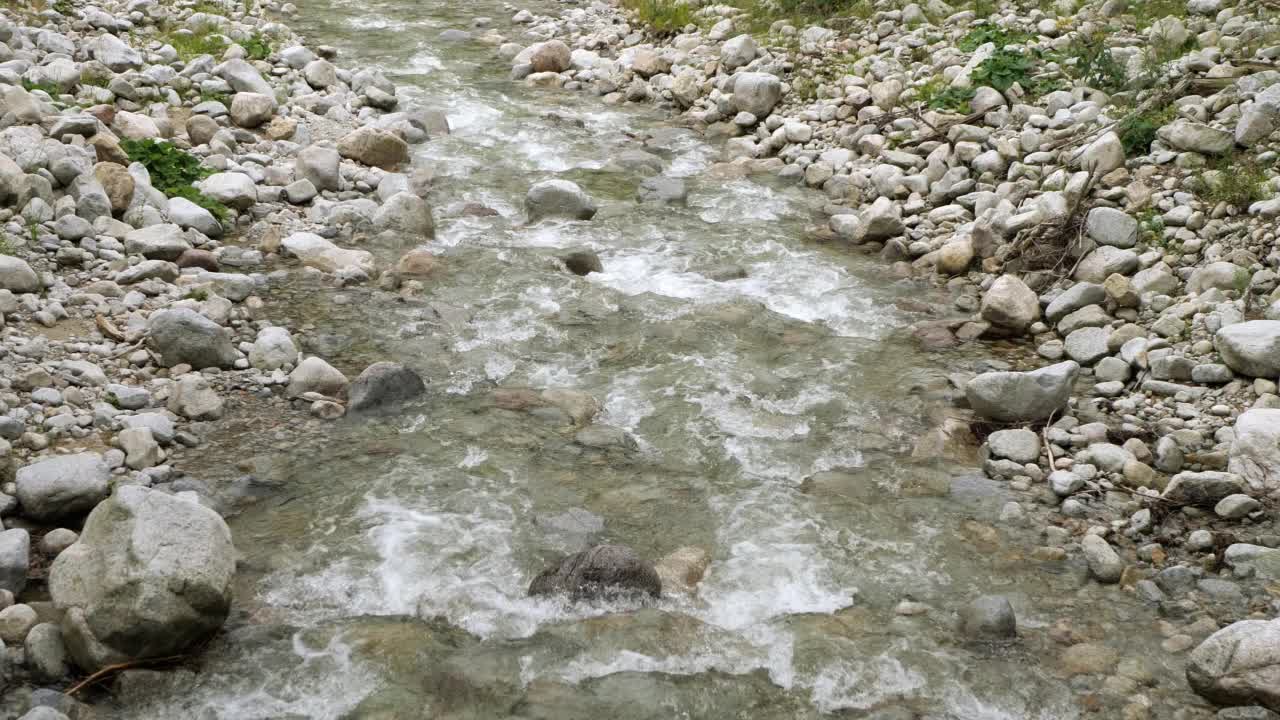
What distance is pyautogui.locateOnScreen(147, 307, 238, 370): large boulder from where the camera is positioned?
6496 mm

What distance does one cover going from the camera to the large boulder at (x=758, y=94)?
11.8 metres

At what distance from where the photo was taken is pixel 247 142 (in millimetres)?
10094

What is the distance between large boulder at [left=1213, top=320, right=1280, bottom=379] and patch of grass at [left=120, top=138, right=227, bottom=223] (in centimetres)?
708

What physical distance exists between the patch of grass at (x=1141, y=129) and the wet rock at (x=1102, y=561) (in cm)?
431

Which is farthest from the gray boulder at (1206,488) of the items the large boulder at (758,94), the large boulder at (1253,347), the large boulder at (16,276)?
the large boulder at (758,94)

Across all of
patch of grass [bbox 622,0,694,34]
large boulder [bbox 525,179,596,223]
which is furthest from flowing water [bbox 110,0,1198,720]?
patch of grass [bbox 622,0,694,34]

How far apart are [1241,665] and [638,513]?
110 inches

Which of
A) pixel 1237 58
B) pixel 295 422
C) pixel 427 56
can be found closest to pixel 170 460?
pixel 295 422

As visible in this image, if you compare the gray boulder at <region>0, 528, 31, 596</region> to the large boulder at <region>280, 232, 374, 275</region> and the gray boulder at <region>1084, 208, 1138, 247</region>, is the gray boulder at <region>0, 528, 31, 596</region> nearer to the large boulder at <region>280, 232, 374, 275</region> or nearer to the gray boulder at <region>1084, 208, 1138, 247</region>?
the large boulder at <region>280, 232, 374, 275</region>

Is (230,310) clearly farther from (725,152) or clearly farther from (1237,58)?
(1237,58)

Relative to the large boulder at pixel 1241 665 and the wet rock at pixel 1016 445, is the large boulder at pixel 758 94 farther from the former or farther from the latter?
the large boulder at pixel 1241 665

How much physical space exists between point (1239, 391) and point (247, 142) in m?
8.28

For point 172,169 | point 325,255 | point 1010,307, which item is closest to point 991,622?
point 1010,307

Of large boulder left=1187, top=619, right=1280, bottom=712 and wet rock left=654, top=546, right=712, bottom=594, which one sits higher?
large boulder left=1187, top=619, right=1280, bottom=712
